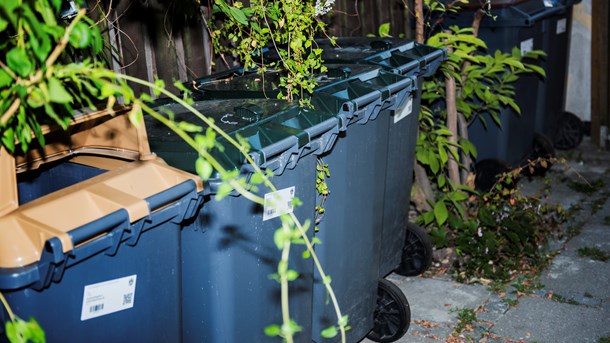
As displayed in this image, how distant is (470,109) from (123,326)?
11.6 feet

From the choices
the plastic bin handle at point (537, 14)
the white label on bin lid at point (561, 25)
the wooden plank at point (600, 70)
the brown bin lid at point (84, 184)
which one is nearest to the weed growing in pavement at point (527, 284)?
the plastic bin handle at point (537, 14)

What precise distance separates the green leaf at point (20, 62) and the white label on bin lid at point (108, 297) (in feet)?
2.43

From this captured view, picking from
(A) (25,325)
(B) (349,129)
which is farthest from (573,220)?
(A) (25,325)

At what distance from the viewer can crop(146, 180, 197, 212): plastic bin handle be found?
7.97 feet

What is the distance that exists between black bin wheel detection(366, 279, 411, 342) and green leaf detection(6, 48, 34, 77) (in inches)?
102

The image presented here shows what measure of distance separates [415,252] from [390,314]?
2.68 ft

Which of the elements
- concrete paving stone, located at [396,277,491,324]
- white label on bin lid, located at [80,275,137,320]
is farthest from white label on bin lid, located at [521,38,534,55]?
white label on bin lid, located at [80,275,137,320]

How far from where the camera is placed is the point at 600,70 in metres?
6.97

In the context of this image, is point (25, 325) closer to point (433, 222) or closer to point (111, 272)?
point (111, 272)

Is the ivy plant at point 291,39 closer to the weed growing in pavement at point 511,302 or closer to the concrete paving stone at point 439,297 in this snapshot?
the concrete paving stone at point 439,297

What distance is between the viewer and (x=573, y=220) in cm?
556

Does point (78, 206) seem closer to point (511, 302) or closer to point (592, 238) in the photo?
point (511, 302)

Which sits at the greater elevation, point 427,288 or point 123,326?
point 123,326

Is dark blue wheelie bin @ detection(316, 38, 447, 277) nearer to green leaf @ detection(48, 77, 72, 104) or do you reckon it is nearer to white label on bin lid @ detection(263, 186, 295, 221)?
white label on bin lid @ detection(263, 186, 295, 221)
